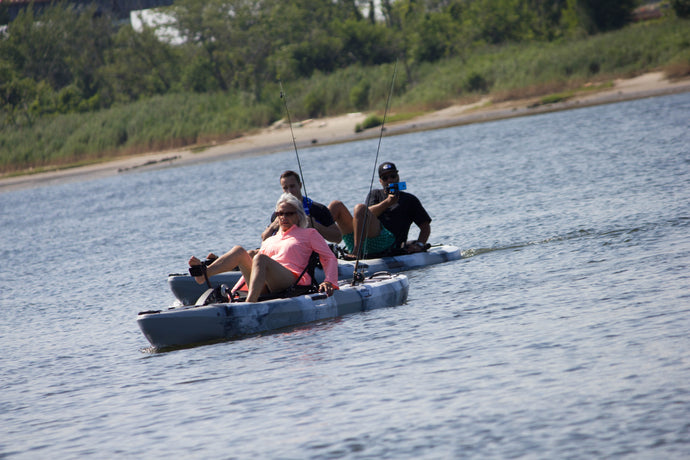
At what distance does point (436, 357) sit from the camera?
7219 millimetres

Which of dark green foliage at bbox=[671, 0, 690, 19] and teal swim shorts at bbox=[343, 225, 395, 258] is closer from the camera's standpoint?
teal swim shorts at bbox=[343, 225, 395, 258]

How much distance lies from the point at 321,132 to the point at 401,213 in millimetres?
31759

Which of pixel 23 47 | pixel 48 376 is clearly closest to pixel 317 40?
pixel 23 47

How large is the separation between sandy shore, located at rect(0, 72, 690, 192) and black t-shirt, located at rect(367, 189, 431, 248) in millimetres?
27255

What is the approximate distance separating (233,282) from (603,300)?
4046mm

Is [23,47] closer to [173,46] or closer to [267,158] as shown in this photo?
[173,46]

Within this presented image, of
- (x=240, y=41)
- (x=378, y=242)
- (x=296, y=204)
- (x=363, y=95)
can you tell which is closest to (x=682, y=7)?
(x=363, y=95)

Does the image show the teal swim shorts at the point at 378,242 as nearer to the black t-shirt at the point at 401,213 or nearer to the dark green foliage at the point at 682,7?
the black t-shirt at the point at 401,213

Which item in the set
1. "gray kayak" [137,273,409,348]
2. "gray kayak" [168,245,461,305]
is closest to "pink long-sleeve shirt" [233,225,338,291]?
"gray kayak" [137,273,409,348]

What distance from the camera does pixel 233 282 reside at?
10.3 m

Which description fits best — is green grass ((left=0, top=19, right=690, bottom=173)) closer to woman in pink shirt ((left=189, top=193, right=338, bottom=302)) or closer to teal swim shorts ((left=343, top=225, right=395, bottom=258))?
teal swim shorts ((left=343, top=225, right=395, bottom=258))

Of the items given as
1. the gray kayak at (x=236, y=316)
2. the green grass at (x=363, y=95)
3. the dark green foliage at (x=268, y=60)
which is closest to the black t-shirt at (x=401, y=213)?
the gray kayak at (x=236, y=316)

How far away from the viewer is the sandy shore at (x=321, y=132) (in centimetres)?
3788

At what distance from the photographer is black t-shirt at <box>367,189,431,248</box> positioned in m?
11.6
